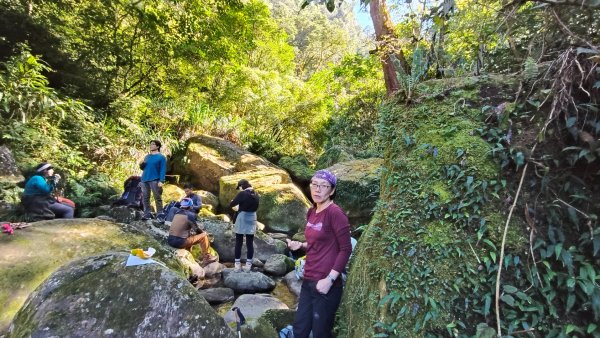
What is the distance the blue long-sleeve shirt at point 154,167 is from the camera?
7277mm

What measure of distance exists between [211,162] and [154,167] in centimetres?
520

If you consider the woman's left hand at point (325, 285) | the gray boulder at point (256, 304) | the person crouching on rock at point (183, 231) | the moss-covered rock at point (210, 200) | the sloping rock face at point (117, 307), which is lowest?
the gray boulder at point (256, 304)

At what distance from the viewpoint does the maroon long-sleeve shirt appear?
2990mm

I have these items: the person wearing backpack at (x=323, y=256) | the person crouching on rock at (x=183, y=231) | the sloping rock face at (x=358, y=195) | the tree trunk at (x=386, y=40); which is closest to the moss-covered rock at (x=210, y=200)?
the person crouching on rock at (x=183, y=231)

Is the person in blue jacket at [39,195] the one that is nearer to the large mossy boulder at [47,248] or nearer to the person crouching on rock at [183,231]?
the large mossy boulder at [47,248]

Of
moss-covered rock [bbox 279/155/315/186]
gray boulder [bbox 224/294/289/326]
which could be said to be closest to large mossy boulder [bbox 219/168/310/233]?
moss-covered rock [bbox 279/155/315/186]

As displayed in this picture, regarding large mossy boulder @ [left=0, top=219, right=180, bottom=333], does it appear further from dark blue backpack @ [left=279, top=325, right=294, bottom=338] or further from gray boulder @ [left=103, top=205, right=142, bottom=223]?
gray boulder @ [left=103, top=205, right=142, bottom=223]

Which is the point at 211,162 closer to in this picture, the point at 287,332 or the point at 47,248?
the point at 47,248

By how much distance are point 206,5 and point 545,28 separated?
415 inches

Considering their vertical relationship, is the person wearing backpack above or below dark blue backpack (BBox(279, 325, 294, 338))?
above

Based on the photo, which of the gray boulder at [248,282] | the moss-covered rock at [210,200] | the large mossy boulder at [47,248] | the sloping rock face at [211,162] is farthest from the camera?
the sloping rock face at [211,162]

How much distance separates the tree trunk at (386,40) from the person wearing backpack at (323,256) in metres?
5.78

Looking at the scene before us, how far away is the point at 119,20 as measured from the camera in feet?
36.2

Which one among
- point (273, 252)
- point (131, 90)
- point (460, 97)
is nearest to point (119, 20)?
point (131, 90)
